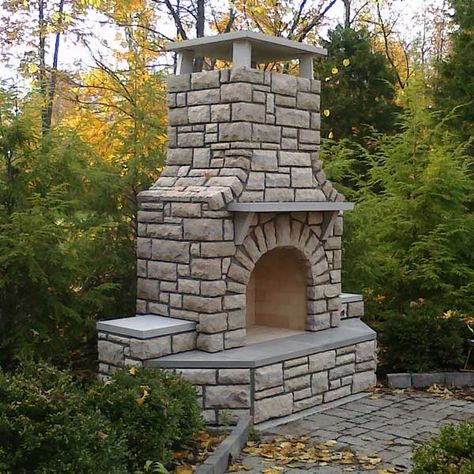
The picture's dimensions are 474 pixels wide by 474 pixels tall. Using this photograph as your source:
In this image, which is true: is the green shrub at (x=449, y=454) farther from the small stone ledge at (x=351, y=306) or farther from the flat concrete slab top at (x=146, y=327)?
the small stone ledge at (x=351, y=306)

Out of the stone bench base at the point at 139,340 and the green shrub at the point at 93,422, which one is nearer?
the green shrub at the point at 93,422

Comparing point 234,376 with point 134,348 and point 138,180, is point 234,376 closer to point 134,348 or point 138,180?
point 134,348

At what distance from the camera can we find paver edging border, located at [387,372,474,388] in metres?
8.86

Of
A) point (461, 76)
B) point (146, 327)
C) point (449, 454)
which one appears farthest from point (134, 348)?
point (461, 76)

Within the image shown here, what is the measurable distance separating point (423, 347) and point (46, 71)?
1040cm

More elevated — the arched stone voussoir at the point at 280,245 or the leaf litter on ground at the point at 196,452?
the arched stone voussoir at the point at 280,245

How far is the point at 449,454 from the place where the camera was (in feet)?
14.8

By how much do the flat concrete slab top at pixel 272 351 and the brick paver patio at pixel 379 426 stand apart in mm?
680

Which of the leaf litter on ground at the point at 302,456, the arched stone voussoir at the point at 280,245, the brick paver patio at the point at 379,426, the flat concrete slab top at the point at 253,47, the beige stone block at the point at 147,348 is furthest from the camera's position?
the arched stone voussoir at the point at 280,245

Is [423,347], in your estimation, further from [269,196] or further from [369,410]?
[269,196]

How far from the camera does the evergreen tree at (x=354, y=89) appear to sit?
49.2ft

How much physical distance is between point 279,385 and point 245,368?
0.50 metres

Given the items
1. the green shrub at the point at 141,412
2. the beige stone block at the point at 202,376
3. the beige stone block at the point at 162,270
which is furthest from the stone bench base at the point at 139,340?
the green shrub at the point at 141,412

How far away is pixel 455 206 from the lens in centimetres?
1030
